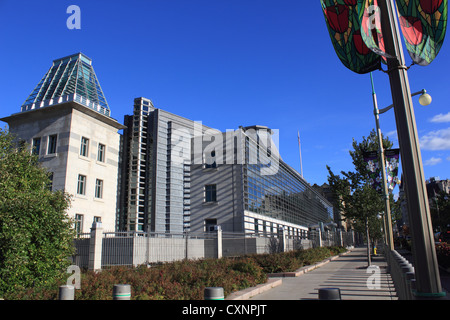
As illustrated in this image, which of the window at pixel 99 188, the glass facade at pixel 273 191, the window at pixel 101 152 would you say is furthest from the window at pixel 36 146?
the glass facade at pixel 273 191

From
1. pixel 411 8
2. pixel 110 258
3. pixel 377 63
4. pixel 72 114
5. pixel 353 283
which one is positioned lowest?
pixel 353 283

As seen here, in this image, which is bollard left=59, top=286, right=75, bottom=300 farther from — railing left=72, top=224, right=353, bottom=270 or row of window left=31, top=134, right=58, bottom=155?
row of window left=31, top=134, right=58, bottom=155

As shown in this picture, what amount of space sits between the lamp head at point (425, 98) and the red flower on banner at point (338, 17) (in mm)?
2731

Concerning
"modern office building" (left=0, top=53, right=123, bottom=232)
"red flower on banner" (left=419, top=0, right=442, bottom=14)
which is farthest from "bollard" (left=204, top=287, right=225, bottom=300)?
"modern office building" (left=0, top=53, right=123, bottom=232)

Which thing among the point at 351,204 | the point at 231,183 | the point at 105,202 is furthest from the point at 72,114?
the point at 351,204

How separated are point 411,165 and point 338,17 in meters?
2.61

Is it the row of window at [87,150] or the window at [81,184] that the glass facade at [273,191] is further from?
the window at [81,184]

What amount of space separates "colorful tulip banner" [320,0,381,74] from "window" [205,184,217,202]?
29.0 m

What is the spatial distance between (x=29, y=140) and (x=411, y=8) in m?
34.9

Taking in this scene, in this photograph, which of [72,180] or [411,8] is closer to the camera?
[411,8]

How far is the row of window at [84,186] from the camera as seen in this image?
30703mm

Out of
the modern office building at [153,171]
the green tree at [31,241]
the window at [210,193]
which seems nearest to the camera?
the green tree at [31,241]

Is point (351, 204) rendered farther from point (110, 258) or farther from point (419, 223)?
point (419, 223)

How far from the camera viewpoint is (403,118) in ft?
15.5
